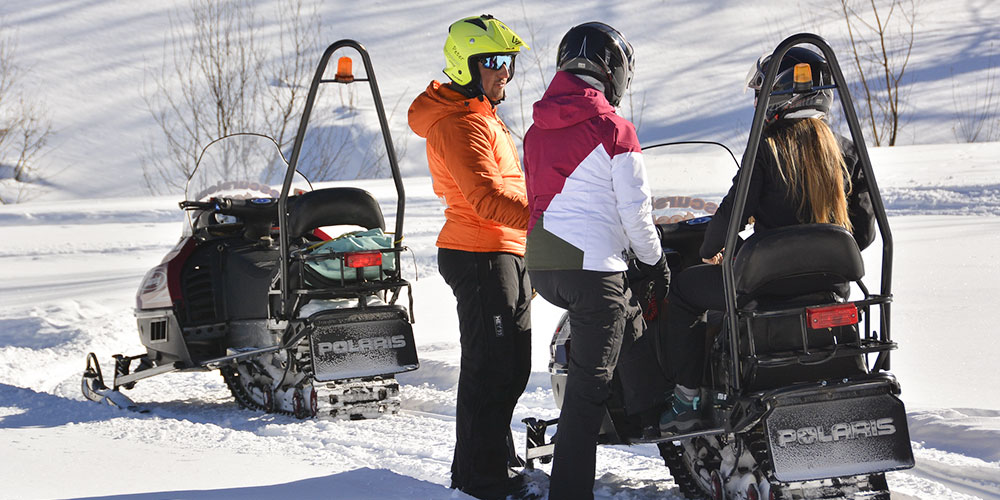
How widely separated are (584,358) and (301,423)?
2520 mm

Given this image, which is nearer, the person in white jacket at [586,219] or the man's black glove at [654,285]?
the person in white jacket at [586,219]

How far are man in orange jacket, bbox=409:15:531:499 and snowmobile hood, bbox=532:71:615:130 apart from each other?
48cm

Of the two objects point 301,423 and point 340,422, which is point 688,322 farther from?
point 301,423

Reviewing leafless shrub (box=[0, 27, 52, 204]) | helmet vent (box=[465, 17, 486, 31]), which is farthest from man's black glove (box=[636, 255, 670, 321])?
leafless shrub (box=[0, 27, 52, 204])

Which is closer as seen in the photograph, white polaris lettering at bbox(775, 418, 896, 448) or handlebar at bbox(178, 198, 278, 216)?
white polaris lettering at bbox(775, 418, 896, 448)

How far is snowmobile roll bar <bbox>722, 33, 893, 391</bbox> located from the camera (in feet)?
9.95

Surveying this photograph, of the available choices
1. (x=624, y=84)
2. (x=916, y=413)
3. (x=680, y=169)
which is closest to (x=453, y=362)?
(x=680, y=169)

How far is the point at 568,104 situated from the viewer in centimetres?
322

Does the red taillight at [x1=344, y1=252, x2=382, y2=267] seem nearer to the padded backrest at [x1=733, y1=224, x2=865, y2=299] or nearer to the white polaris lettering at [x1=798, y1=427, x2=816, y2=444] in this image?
the padded backrest at [x1=733, y1=224, x2=865, y2=299]

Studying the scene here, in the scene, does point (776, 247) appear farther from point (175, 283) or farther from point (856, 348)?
point (175, 283)

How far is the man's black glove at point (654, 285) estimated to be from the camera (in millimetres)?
3464

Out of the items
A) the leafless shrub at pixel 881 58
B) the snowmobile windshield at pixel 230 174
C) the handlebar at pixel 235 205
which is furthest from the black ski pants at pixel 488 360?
the leafless shrub at pixel 881 58

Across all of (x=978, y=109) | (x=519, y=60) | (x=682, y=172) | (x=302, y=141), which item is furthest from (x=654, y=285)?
(x=978, y=109)

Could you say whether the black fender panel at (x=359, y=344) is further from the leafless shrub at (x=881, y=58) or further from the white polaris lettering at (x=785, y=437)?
the leafless shrub at (x=881, y=58)
